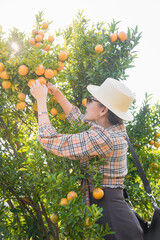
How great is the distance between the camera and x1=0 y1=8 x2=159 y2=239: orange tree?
54.7 inches

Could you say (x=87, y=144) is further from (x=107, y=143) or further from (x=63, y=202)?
(x=63, y=202)

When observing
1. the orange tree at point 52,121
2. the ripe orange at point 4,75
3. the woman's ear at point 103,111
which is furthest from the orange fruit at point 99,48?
the ripe orange at point 4,75

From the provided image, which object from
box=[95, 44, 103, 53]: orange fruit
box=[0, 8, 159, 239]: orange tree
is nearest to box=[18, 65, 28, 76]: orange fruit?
box=[0, 8, 159, 239]: orange tree

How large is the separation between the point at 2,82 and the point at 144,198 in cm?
191

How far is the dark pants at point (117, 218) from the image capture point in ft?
4.71

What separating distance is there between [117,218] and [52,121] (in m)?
1.09

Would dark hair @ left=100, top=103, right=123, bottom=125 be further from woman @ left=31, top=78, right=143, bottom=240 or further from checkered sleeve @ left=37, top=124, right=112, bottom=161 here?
checkered sleeve @ left=37, top=124, right=112, bottom=161

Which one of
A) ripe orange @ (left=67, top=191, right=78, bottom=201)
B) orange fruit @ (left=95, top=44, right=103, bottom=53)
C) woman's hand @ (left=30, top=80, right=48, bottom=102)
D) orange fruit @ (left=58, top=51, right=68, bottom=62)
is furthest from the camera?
orange fruit @ (left=95, top=44, right=103, bottom=53)

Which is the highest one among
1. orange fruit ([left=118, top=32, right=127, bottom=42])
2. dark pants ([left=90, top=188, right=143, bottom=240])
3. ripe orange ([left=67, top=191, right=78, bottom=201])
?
orange fruit ([left=118, top=32, right=127, bottom=42])

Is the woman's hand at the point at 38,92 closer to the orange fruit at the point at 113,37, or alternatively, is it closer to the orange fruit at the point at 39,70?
the orange fruit at the point at 39,70

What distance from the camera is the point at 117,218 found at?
57.4 inches

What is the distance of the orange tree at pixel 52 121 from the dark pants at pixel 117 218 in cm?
8

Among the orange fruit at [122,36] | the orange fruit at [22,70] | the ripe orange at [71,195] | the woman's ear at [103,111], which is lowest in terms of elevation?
the ripe orange at [71,195]

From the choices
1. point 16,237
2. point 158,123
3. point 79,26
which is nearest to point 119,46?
point 79,26
